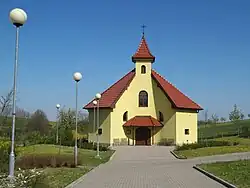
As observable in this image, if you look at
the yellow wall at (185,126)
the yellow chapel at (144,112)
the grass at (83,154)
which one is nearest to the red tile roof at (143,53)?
the yellow chapel at (144,112)

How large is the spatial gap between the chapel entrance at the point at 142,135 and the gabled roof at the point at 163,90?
478 cm

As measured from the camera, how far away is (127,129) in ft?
152

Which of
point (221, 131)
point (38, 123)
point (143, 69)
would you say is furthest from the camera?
point (221, 131)

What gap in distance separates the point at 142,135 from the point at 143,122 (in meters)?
2.18

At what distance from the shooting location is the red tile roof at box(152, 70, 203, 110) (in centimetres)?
4533

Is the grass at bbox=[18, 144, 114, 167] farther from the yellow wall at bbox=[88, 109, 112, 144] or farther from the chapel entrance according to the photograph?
the chapel entrance

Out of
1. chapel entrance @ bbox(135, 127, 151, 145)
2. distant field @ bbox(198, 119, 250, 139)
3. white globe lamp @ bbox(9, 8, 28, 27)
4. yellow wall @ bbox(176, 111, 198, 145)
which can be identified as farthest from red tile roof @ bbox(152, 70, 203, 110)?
white globe lamp @ bbox(9, 8, 28, 27)

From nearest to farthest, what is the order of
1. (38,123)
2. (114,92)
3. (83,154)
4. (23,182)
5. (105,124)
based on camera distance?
(23,182), (83,154), (105,124), (114,92), (38,123)

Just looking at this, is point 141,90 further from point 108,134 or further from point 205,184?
point 205,184

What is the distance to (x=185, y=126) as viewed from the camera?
4594 cm

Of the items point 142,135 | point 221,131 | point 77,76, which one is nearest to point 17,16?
point 77,76

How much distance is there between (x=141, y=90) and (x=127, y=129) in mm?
5115

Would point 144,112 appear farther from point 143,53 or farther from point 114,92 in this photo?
point 143,53

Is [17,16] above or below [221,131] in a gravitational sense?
above
